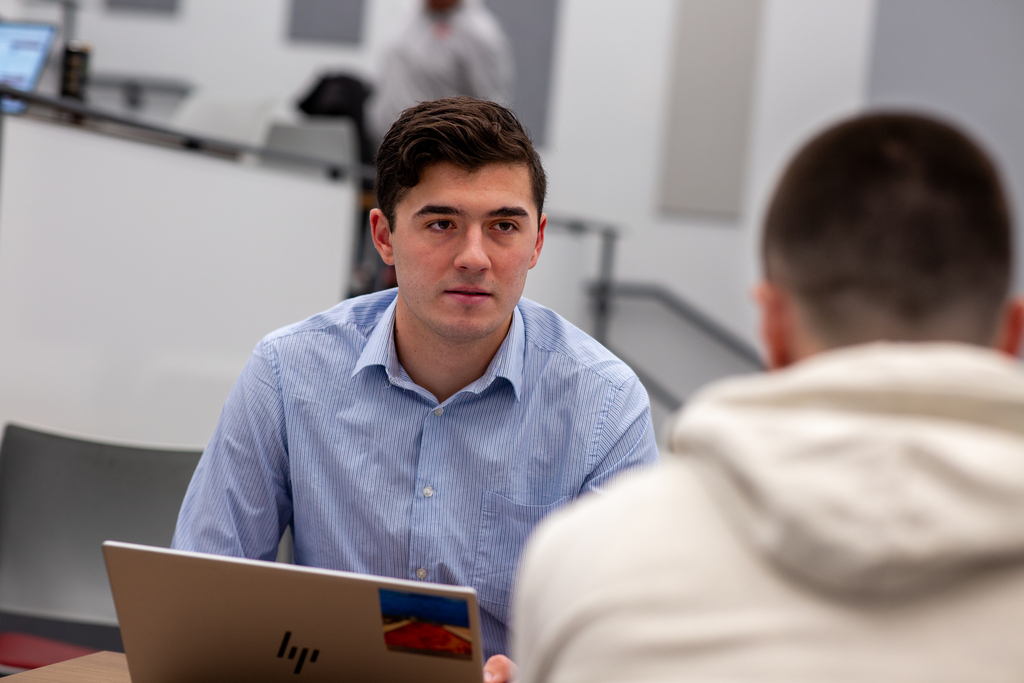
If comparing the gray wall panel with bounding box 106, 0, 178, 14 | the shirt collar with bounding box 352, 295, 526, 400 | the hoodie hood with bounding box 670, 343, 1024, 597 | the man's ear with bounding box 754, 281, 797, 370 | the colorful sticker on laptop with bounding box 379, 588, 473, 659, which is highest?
the gray wall panel with bounding box 106, 0, 178, 14

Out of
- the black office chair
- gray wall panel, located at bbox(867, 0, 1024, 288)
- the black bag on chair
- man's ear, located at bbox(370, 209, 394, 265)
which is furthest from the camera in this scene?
gray wall panel, located at bbox(867, 0, 1024, 288)

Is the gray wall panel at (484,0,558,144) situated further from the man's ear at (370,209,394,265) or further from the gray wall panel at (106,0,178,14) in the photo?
the man's ear at (370,209,394,265)

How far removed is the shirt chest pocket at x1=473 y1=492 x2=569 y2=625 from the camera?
4.67 ft

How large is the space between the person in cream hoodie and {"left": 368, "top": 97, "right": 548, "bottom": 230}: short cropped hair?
0.89 metres

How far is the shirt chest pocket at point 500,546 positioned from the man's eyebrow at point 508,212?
0.45m

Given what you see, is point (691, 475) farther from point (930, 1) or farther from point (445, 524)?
point (930, 1)

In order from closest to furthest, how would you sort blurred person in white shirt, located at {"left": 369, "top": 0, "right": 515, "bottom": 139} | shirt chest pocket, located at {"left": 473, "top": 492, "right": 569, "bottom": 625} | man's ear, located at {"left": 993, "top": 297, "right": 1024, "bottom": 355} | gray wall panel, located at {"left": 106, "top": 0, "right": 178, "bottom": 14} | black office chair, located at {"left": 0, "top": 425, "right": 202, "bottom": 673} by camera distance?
man's ear, located at {"left": 993, "top": 297, "right": 1024, "bottom": 355} < shirt chest pocket, located at {"left": 473, "top": 492, "right": 569, "bottom": 625} < black office chair, located at {"left": 0, "top": 425, "right": 202, "bottom": 673} < blurred person in white shirt, located at {"left": 369, "top": 0, "right": 515, "bottom": 139} < gray wall panel, located at {"left": 106, "top": 0, "right": 178, "bottom": 14}

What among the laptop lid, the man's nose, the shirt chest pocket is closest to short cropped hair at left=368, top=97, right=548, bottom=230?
the man's nose

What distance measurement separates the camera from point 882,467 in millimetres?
548

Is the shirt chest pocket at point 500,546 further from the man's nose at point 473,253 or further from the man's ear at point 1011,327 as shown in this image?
the man's ear at point 1011,327

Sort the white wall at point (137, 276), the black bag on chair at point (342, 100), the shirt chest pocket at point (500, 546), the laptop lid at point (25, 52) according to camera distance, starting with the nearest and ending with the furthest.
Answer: the shirt chest pocket at point (500, 546)
the white wall at point (137, 276)
the laptop lid at point (25, 52)
the black bag on chair at point (342, 100)

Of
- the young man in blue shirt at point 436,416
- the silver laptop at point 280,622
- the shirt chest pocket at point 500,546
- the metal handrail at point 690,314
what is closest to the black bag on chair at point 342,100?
the metal handrail at point 690,314

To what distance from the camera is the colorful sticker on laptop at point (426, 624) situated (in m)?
0.91

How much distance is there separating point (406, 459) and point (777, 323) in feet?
2.93
